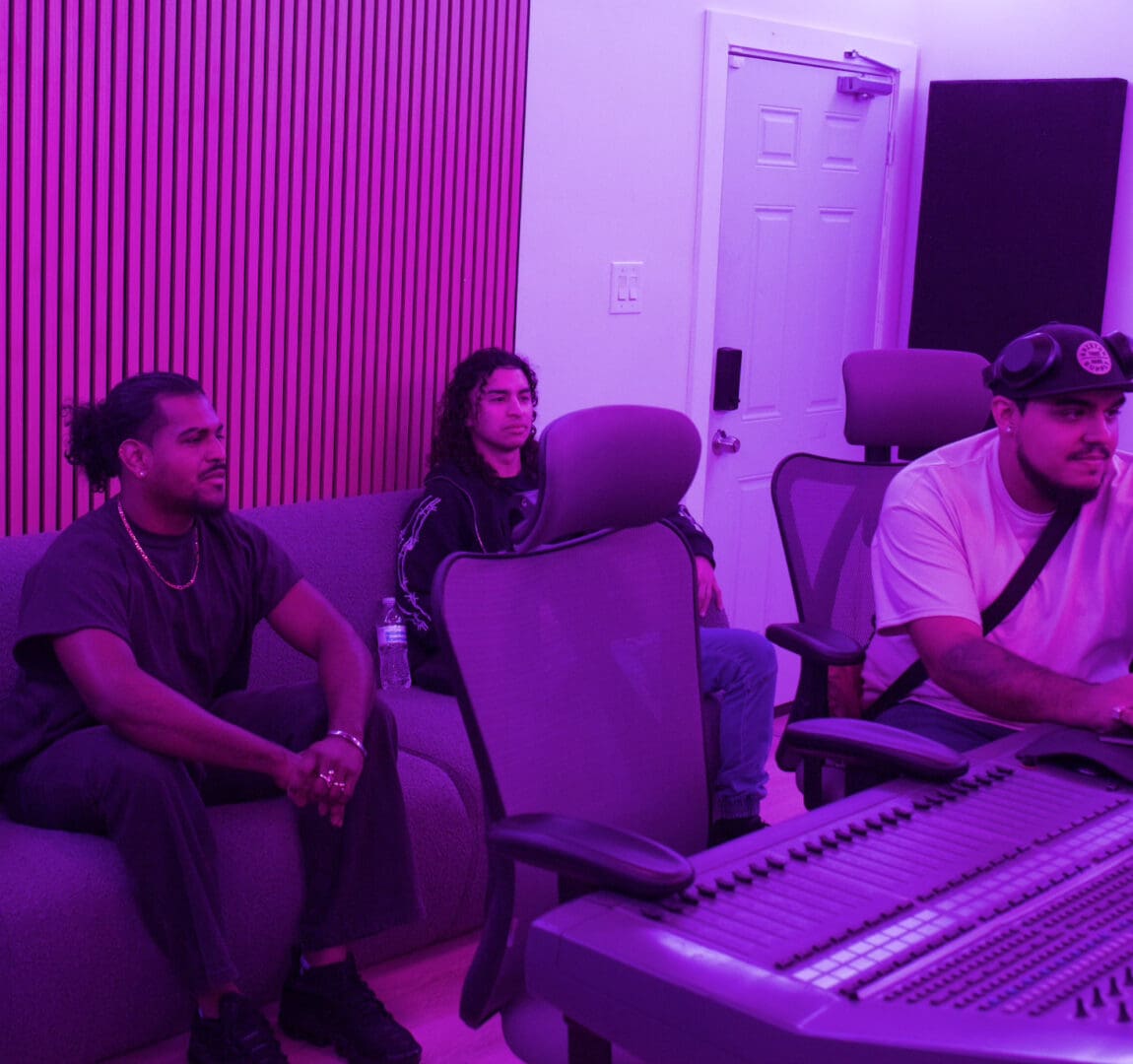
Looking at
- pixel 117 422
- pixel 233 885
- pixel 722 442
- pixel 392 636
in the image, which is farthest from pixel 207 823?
pixel 722 442

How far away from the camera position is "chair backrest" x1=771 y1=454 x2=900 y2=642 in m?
3.27

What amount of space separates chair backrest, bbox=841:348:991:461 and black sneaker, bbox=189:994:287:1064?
167cm

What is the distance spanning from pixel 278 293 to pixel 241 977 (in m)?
1.64

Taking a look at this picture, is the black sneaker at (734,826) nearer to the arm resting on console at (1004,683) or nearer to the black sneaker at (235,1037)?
the arm resting on console at (1004,683)

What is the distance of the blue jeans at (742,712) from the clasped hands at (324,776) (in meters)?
0.93

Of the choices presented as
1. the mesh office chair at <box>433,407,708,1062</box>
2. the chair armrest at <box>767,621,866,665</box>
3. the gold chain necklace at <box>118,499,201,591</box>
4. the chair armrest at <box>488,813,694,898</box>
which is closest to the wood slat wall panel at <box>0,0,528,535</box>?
the gold chain necklace at <box>118,499,201,591</box>

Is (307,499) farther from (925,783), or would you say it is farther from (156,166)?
(925,783)

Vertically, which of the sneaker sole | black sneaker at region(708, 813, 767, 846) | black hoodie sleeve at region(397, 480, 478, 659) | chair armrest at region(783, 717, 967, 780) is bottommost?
the sneaker sole

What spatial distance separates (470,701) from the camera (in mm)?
1981

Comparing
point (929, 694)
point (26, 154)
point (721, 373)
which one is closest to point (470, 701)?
point (929, 694)

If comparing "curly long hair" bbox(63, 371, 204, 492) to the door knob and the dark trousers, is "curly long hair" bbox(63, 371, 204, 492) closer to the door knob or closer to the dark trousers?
the dark trousers

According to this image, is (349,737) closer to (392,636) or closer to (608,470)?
(392,636)

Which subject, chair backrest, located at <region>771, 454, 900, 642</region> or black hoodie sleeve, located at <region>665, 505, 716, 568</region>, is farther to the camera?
black hoodie sleeve, located at <region>665, 505, 716, 568</region>

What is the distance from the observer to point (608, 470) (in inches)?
85.3
